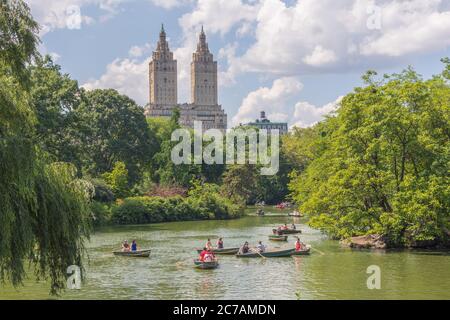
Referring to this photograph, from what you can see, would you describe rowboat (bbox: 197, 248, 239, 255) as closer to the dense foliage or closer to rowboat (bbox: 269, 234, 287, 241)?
the dense foliage

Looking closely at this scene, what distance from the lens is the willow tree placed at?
1400 centimetres

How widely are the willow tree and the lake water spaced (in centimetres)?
405

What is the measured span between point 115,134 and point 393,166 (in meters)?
41.8

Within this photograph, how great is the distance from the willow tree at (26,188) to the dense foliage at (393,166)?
19.8m

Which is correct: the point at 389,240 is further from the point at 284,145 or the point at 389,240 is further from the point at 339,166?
the point at 284,145

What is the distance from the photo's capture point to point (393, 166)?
34.9 m

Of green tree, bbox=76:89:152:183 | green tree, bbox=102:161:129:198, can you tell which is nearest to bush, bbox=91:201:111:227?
green tree, bbox=102:161:129:198

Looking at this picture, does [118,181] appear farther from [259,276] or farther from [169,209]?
[259,276]

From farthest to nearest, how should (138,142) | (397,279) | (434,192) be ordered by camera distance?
(138,142) → (434,192) → (397,279)

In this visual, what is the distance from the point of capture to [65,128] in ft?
165

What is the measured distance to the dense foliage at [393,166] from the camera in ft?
106

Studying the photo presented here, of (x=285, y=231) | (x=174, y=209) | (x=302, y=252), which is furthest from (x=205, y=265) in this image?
(x=174, y=209)
